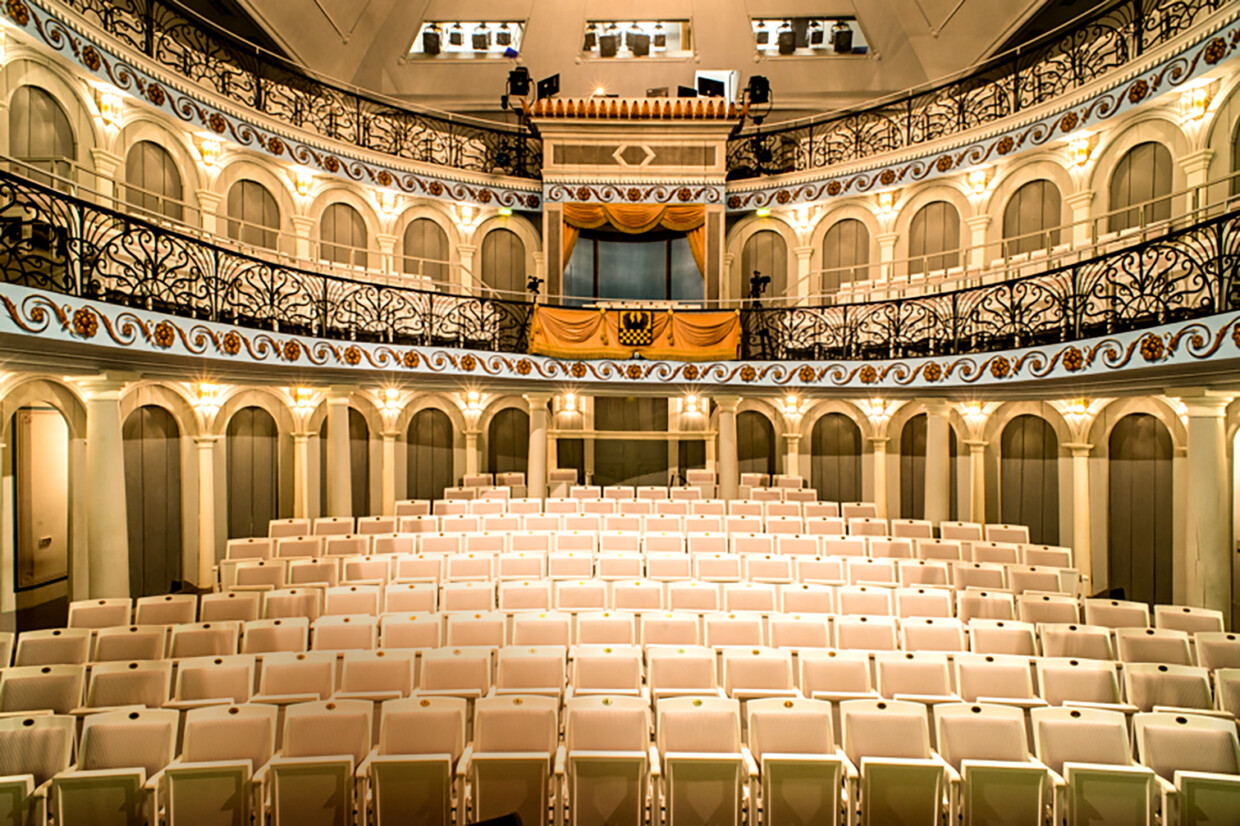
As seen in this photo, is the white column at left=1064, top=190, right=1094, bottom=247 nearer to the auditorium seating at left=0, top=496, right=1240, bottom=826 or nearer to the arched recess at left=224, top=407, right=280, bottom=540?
the auditorium seating at left=0, top=496, right=1240, bottom=826

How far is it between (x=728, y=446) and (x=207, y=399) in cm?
1181

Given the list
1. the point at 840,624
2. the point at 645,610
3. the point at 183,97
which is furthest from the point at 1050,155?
the point at 183,97

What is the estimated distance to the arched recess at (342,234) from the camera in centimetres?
1691

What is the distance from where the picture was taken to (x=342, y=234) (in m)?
17.2

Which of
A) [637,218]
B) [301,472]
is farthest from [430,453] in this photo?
[637,218]

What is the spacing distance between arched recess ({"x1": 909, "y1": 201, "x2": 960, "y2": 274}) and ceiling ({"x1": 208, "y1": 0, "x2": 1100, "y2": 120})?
4.71m

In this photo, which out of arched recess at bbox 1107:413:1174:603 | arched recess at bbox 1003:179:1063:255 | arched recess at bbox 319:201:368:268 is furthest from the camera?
arched recess at bbox 319:201:368:268

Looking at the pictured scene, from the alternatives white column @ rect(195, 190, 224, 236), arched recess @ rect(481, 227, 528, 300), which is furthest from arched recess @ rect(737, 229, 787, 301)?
white column @ rect(195, 190, 224, 236)

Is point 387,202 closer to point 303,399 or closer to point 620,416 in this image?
point 303,399

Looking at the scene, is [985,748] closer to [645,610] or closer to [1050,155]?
[645,610]

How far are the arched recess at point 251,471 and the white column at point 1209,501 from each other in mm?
17774

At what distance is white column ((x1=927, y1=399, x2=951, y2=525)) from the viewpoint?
14180 millimetres

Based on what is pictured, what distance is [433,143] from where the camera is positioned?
18.5 metres

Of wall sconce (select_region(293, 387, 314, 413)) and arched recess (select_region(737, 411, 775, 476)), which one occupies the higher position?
wall sconce (select_region(293, 387, 314, 413))
